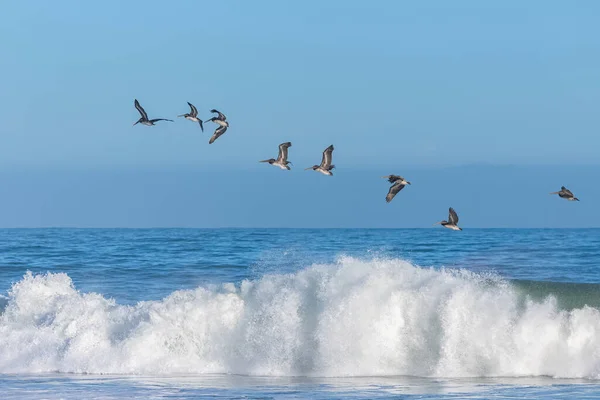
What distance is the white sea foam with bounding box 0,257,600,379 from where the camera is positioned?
18234mm

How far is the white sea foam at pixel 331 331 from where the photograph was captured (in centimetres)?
1823

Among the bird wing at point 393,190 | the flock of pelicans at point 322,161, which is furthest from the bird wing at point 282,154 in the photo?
Result: the bird wing at point 393,190

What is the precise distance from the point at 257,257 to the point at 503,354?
17207mm

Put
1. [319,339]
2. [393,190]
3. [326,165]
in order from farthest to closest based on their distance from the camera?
1. [326,165]
2. [393,190]
3. [319,339]

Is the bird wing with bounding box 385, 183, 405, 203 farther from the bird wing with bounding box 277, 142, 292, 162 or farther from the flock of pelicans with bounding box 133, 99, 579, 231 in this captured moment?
the bird wing with bounding box 277, 142, 292, 162

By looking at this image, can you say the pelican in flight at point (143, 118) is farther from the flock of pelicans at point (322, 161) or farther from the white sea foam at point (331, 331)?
the white sea foam at point (331, 331)

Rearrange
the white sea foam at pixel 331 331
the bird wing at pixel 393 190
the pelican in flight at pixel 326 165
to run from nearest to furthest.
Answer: the white sea foam at pixel 331 331
the bird wing at pixel 393 190
the pelican in flight at pixel 326 165

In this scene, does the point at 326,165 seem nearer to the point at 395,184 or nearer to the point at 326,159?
the point at 326,159

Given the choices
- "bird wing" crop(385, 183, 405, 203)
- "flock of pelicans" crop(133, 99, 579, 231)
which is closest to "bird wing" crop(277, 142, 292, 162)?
"flock of pelicans" crop(133, 99, 579, 231)

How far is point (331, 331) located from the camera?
19.2 metres

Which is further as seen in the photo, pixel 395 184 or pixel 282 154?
pixel 282 154

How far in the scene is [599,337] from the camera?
18047 millimetres

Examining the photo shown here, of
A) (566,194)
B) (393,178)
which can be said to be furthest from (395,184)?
(566,194)

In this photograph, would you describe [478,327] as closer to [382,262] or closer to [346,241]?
[382,262]
